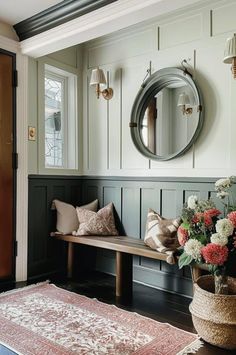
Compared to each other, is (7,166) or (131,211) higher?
(7,166)

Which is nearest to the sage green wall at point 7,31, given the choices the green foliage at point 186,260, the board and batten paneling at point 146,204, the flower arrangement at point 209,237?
the board and batten paneling at point 146,204

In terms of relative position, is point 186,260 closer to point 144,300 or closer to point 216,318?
point 216,318

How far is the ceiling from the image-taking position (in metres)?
2.61

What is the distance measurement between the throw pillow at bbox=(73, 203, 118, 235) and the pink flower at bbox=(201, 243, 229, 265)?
1440 millimetres

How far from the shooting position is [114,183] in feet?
11.2

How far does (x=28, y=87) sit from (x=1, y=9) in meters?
0.70

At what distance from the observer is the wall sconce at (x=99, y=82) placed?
3.28 m

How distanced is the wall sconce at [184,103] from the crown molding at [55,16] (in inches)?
40.1

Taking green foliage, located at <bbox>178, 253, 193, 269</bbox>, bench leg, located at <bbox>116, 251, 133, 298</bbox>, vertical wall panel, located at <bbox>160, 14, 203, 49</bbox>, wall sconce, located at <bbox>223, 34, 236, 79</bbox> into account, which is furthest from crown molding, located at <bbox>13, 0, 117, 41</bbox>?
bench leg, located at <bbox>116, 251, 133, 298</bbox>

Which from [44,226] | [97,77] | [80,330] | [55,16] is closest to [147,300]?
[80,330]

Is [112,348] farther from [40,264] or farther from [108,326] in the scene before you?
[40,264]

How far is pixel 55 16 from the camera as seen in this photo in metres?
2.69

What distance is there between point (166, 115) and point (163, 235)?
3.75ft

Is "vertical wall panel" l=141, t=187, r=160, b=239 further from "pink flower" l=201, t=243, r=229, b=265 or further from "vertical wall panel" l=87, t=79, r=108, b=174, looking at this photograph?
"pink flower" l=201, t=243, r=229, b=265
